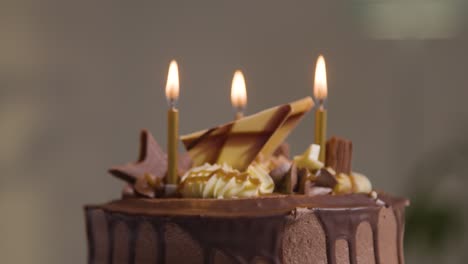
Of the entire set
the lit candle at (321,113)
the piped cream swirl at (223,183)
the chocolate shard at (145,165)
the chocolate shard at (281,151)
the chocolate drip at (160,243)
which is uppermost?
the lit candle at (321,113)

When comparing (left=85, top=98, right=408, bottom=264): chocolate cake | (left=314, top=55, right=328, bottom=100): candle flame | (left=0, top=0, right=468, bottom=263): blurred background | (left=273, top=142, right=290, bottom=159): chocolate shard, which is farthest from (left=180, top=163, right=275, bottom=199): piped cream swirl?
(left=0, top=0, right=468, bottom=263): blurred background

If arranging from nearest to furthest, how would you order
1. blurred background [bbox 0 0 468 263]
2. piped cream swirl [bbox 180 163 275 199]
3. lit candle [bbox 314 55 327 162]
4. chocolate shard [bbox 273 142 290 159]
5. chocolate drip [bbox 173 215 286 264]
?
chocolate drip [bbox 173 215 286 264] < piped cream swirl [bbox 180 163 275 199] < lit candle [bbox 314 55 327 162] < chocolate shard [bbox 273 142 290 159] < blurred background [bbox 0 0 468 263]

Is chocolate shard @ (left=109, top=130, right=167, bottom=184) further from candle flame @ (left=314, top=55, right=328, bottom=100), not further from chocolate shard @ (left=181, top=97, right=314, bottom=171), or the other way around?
candle flame @ (left=314, top=55, right=328, bottom=100)

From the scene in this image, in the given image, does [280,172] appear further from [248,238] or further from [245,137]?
[248,238]

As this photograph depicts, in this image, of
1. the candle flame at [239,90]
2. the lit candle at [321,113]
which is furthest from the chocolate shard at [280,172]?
the candle flame at [239,90]

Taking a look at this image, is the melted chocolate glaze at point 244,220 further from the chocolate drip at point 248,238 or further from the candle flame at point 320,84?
the candle flame at point 320,84

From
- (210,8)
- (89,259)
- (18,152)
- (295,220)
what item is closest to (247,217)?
(295,220)
